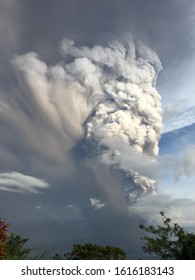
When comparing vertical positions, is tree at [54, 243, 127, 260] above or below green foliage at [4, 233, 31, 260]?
above

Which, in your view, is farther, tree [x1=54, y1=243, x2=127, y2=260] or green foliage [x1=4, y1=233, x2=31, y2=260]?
tree [x1=54, y1=243, x2=127, y2=260]

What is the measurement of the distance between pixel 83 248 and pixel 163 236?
51.7ft

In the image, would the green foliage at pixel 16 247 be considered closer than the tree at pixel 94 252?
Yes

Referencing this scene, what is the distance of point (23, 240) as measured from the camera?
13250mm

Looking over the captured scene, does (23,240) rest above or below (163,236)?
below

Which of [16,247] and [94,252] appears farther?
[94,252]

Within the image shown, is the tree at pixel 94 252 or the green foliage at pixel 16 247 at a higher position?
the tree at pixel 94 252

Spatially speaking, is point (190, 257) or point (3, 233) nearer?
point (3, 233)

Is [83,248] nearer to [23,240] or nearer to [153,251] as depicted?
[153,251]
